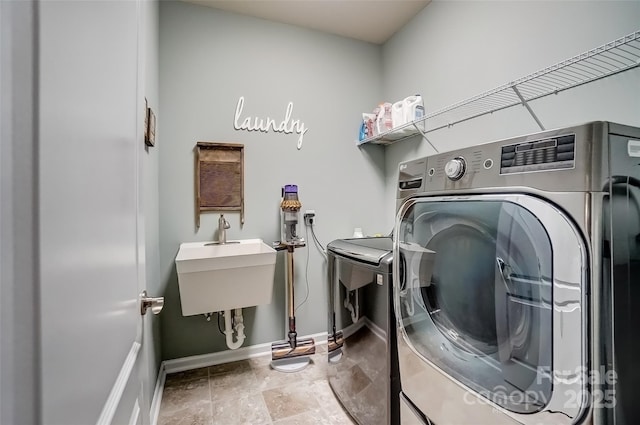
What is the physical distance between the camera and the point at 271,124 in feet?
7.31

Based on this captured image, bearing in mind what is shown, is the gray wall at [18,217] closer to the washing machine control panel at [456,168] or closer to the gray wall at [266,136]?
the washing machine control panel at [456,168]

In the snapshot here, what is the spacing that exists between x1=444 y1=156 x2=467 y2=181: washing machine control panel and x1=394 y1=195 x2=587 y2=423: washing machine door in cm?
8

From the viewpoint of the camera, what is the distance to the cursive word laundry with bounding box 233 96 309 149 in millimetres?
2145

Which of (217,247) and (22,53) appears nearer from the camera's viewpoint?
(22,53)

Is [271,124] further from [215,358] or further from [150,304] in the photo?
[215,358]

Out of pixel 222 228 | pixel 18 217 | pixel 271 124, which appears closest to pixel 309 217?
pixel 222 228

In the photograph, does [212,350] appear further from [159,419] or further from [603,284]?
[603,284]

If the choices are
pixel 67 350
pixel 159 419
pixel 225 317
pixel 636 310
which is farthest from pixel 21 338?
pixel 225 317

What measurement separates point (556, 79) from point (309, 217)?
1693mm

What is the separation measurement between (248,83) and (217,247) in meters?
1.28

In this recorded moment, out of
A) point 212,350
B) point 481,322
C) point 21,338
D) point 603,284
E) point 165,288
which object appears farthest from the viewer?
point 212,350

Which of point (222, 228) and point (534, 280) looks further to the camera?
point (222, 228)

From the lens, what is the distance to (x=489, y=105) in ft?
5.16

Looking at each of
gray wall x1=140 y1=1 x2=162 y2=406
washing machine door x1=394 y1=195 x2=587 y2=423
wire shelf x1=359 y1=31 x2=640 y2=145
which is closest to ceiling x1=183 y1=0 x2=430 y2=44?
gray wall x1=140 y1=1 x2=162 y2=406
